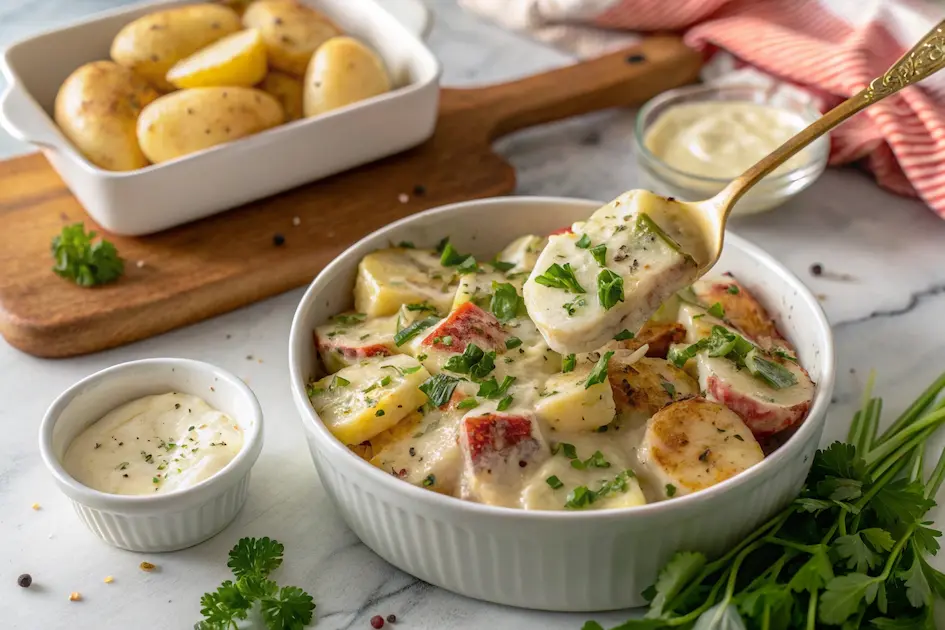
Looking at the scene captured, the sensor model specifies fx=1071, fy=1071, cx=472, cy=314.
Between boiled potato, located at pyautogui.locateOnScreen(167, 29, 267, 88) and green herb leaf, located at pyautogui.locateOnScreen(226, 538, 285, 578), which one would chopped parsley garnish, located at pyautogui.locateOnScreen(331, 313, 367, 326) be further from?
boiled potato, located at pyautogui.locateOnScreen(167, 29, 267, 88)

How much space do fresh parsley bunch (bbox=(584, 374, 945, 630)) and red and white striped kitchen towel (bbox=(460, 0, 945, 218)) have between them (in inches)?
44.6

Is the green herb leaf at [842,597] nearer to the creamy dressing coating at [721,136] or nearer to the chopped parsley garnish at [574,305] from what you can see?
the chopped parsley garnish at [574,305]

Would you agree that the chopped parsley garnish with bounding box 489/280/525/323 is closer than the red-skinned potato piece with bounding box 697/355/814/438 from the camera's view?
No

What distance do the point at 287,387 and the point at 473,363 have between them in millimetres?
660

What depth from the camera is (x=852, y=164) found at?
3.25 m

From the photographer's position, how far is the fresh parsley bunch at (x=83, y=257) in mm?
2631

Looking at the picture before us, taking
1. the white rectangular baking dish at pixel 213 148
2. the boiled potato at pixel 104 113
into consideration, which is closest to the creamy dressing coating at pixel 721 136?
the white rectangular baking dish at pixel 213 148

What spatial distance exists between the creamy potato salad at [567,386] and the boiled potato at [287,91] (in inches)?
36.2

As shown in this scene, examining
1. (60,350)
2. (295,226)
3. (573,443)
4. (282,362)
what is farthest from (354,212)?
(573,443)

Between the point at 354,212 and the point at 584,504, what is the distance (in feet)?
4.57

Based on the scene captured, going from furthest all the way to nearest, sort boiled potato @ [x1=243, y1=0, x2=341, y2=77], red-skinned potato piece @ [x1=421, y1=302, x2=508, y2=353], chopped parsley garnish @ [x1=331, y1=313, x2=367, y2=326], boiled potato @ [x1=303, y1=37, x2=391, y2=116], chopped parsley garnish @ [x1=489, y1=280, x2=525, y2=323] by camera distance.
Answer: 1. boiled potato @ [x1=243, y1=0, x2=341, y2=77]
2. boiled potato @ [x1=303, y1=37, x2=391, y2=116]
3. chopped parsley garnish @ [x1=331, y1=313, x2=367, y2=326]
4. chopped parsley garnish @ [x1=489, y1=280, x2=525, y2=323]
5. red-skinned potato piece @ [x1=421, y1=302, x2=508, y2=353]

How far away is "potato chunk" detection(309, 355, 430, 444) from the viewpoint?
6.42 ft

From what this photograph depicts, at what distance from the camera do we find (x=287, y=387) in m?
2.51

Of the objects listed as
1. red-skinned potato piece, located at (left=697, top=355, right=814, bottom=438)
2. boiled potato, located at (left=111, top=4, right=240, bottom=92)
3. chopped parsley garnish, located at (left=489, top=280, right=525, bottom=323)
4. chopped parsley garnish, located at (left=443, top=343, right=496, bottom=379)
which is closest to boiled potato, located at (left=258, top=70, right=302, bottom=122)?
boiled potato, located at (left=111, top=4, right=240, bottom=92)
